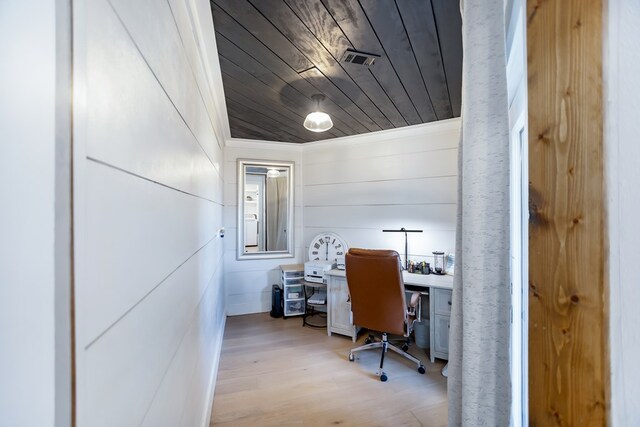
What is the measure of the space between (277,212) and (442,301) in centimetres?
236

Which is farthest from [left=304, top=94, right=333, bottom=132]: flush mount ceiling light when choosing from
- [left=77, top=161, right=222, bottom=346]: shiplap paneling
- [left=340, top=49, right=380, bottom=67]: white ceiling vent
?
[left=77, top=161, right=222, bottom=346]: shiplap paneling

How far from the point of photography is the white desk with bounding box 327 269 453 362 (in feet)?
8.14

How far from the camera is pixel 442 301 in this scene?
2490mm

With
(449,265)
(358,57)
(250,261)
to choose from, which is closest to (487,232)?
(358,57)

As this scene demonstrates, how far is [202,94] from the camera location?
63.6 inches

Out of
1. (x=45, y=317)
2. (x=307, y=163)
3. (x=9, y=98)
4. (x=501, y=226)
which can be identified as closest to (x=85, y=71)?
(x=9, y=98)

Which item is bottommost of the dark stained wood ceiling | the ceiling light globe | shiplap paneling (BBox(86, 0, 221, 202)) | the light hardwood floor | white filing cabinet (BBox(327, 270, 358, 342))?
the light hardwood floor

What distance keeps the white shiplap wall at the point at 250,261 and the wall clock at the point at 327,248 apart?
26cm

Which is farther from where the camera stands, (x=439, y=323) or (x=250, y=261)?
(x=250, y=261)

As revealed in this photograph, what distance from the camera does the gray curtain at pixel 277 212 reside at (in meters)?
3.85

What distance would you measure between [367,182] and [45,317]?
328cm

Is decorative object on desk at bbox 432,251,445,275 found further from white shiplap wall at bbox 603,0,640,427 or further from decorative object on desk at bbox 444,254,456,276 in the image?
white shiplap wall at bbox 603,0,640,427

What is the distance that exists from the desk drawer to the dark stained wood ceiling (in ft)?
5.63

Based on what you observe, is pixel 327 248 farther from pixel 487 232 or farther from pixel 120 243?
pixel 120 243
